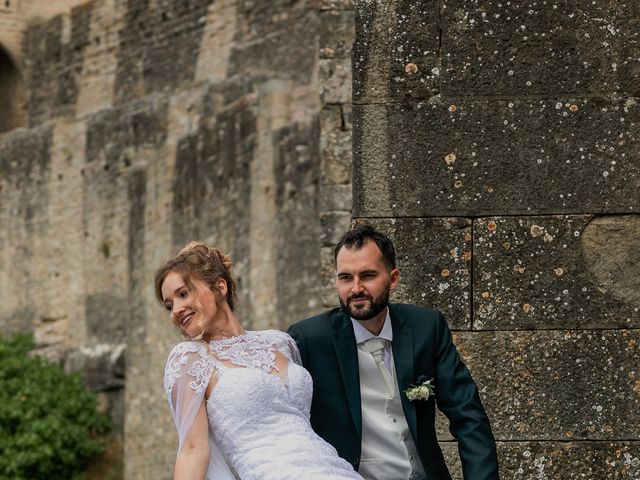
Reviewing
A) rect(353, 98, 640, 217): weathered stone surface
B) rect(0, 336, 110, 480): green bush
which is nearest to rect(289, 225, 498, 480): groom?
rect(353, 98, 640, 217): weathered stone surface

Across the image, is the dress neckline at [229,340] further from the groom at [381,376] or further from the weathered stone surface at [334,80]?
the weathered stone surface at [334,80]

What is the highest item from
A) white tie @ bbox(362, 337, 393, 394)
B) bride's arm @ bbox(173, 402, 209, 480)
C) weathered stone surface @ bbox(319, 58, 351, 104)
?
weathered stone surface @ bbox(319, 58, 351, 104)

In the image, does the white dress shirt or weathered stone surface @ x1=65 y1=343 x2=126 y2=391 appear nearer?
the white dress shirt

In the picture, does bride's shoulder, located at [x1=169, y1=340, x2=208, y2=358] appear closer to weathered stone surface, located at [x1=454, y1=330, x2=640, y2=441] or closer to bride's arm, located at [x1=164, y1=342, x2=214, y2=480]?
bride's arm, located at [x1=164, y1=342, x2=214, y2=480]

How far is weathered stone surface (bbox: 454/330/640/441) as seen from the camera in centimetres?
689

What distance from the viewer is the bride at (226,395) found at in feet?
19.1

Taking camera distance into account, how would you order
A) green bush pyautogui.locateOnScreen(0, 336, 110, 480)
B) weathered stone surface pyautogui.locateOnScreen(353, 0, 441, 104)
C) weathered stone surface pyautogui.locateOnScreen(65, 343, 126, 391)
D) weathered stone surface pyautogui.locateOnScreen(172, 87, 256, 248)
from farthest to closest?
weathered stone surface pyautogui.locateOnScreen(65, 343, 126, 391) < green bush pyautogui.locateOnScreen(0, 336, 110, 480) < weathered stone surface pyautogui.locateOnScreen(172, 87, 256, 248) < weathered stone surface pyautogui.locateOnScreen(353, 0, 441, 104)

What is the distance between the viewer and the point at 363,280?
6.10 meters

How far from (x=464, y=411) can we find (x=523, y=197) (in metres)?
1.18

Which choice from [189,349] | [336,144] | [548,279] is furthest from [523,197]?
[336,144]

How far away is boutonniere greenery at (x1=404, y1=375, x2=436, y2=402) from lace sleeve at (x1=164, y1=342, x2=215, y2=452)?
58 cm

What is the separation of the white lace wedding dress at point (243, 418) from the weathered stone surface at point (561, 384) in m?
1.15

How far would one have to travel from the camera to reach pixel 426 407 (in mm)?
6141

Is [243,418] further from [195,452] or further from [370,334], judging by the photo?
[370,334]
